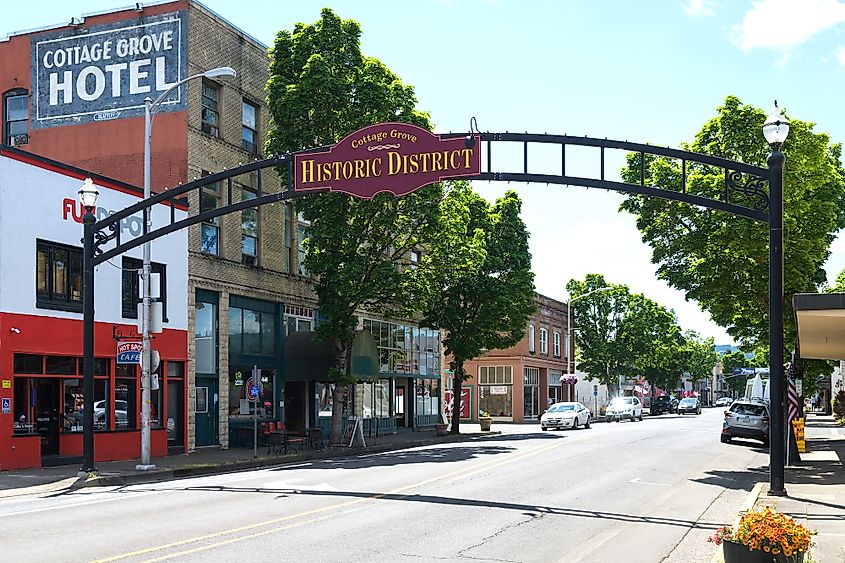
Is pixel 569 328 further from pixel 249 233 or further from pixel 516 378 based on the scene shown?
pixel 249 233

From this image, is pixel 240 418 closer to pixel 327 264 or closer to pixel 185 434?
pixel 185 434

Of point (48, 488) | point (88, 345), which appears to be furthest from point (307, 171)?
point (48, 488)

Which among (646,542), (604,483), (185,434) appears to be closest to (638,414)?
Result: (185,434)

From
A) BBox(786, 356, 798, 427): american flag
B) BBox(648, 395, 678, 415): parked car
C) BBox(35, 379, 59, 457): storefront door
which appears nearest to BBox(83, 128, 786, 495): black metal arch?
BBox(35, 379, 59, 457): storefront door

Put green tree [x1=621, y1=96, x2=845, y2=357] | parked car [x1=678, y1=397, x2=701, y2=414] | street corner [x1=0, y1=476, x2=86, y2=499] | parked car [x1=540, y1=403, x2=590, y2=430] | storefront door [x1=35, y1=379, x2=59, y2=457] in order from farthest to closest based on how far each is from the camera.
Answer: parked car [x1=678, y1=397, x2=701, y2=414] → parked car [x1=540, y1=403, x2=590, y2=430] → storefront door [x1=35, y1=379, x2=59, y2=457] → green tree [x1=621, y1=96, x2=845, y2=357] → street corner [x1=0, y1=476, x2=86, y2=499]

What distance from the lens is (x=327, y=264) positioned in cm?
3200

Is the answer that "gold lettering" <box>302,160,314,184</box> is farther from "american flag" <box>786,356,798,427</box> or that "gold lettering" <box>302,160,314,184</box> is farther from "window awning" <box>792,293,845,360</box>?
"american flag" <box>786,356,798,427</box>

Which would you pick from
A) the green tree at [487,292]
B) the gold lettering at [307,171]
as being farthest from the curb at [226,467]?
the green tree at [487,292]

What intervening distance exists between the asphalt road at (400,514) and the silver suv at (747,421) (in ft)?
29.2

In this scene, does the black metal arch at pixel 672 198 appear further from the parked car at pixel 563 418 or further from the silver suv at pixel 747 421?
the parked car at pixel 563 418

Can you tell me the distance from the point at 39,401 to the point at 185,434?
6.12 meters

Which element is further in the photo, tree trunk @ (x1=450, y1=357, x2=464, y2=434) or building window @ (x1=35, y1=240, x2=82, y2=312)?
tree trunk @ (x1=450, y1=357, x2=464, y2=434)

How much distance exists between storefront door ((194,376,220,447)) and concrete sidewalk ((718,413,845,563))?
17.8 m

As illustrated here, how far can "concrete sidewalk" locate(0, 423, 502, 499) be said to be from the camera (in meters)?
19.7
